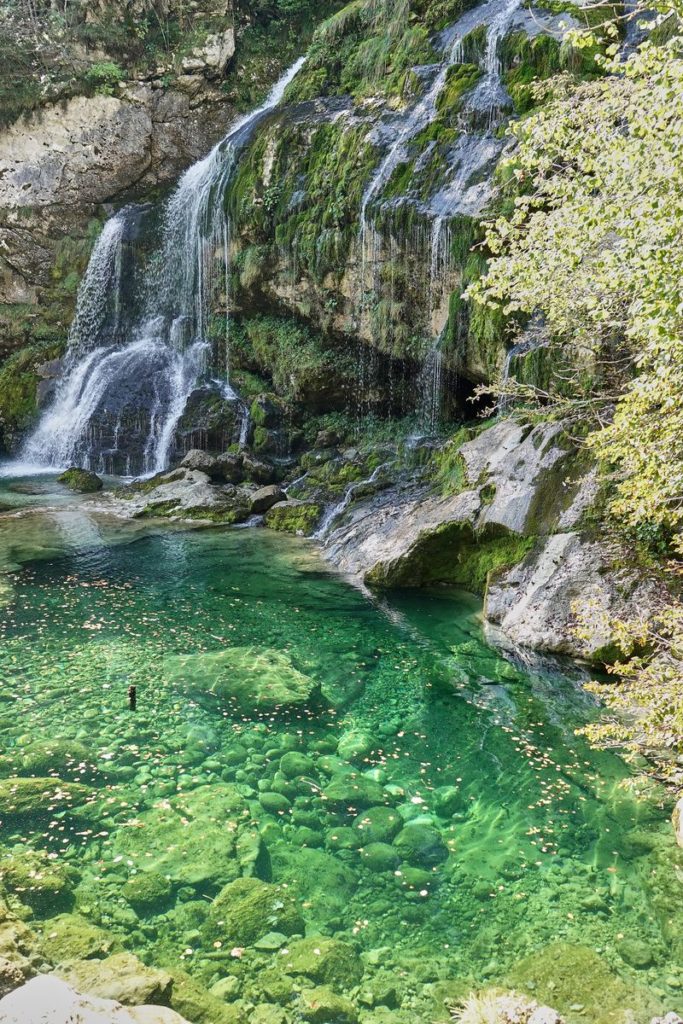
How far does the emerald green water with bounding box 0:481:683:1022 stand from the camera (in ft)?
14.5

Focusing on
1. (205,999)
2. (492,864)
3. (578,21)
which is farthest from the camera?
(578,21)

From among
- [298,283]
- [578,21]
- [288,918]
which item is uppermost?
[578,21]

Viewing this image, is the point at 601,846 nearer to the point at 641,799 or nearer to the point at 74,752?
the point at 641,799

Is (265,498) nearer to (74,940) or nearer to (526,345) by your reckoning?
(526,345)

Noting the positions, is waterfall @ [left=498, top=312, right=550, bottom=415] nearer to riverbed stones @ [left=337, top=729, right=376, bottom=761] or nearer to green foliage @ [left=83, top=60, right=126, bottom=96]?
riverbed stones @ [left=337, top=729, right=376, bottom=761]

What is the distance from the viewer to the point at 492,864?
16.8 ft

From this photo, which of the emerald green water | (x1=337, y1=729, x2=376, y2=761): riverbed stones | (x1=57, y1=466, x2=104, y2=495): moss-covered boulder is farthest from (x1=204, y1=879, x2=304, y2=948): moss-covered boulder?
(x1=57, y1=466, x2=104, y2=495): moss-covered boulder

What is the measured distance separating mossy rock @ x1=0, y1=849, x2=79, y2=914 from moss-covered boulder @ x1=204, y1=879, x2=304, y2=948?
98 cm

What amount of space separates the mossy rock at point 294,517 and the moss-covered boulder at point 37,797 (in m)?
8.71

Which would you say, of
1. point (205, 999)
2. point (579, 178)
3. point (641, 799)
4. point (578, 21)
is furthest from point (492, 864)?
point (578, 21)

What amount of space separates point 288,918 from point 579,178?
6.68 meters

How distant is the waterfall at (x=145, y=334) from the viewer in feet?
67.3

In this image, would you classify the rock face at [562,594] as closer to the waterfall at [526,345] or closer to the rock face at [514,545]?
the rock face at [514,545]

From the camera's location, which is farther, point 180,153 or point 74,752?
point 180,153
